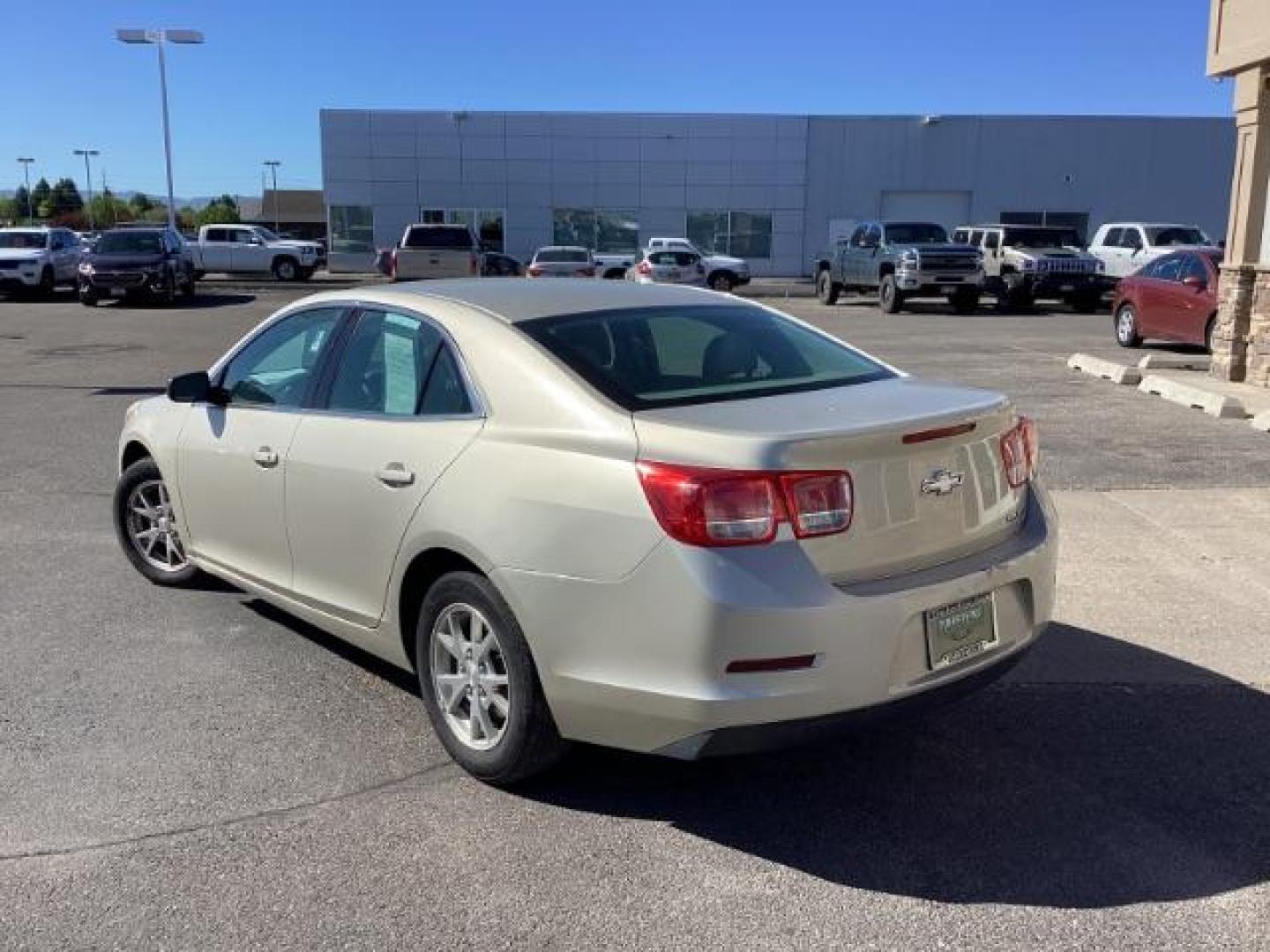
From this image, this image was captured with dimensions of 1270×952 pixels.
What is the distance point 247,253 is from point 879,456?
40.0m

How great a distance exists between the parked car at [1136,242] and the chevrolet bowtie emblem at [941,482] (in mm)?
25796

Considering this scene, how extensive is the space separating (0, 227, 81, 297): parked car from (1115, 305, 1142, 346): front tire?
2540 cm

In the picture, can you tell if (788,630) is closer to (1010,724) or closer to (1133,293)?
(1010,724)

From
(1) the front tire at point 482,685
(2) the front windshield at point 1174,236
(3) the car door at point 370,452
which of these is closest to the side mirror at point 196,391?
(3) the car door at point 370,452

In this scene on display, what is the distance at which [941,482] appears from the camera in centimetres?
350

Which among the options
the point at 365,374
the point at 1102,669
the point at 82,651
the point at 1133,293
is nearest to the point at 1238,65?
the point at 1133,293

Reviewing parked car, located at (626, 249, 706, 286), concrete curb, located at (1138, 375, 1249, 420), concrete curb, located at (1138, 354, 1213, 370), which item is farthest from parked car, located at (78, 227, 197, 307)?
concrete curb, located at (1138, 375, 1249, 420)

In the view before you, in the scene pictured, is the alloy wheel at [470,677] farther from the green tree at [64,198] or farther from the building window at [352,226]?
the green tree at [64,198]

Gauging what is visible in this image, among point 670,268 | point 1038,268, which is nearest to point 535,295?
point 1038,268

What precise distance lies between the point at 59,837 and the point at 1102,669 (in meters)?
3.93

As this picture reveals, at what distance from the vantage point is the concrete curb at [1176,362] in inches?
571

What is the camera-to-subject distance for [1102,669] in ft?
15.9

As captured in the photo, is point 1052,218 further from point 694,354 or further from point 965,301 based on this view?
point 694,354

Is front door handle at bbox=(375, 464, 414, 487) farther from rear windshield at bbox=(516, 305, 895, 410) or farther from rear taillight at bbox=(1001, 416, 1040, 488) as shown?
rear taillight at bbox=(1001, 416, 1040, 488)
